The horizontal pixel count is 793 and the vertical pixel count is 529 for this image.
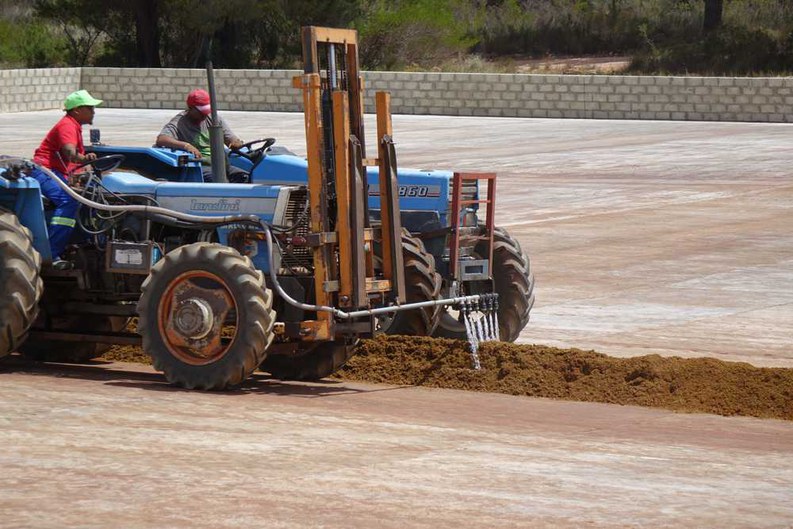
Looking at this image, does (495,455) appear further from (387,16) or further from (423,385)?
(387,16)

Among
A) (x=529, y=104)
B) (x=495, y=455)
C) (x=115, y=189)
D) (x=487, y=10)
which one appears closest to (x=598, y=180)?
(x=529, y=104)

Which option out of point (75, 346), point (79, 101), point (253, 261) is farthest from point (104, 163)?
point (253, 261)

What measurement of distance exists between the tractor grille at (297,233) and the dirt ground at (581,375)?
834 mm

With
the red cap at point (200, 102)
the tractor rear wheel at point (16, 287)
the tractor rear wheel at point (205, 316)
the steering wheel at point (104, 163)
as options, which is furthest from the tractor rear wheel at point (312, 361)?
the red cap at point (200, 102)

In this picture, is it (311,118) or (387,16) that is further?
(387,16)

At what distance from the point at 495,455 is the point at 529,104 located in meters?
32.7

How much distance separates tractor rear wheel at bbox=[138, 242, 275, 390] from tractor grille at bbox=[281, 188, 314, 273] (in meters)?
0.54

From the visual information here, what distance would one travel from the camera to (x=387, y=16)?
50562 millimetres

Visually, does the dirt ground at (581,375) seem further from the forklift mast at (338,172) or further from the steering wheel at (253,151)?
the steering wheel at (253,151)

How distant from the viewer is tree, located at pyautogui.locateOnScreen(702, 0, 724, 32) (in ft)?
178

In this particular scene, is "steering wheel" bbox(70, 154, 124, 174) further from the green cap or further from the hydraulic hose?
the green cap

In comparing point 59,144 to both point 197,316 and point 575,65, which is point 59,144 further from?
point 575,65

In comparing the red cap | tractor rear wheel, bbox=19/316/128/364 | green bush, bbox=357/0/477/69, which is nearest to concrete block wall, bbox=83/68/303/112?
green bush, bbox=357/0/477/69

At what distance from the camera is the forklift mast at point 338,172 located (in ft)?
31.1
